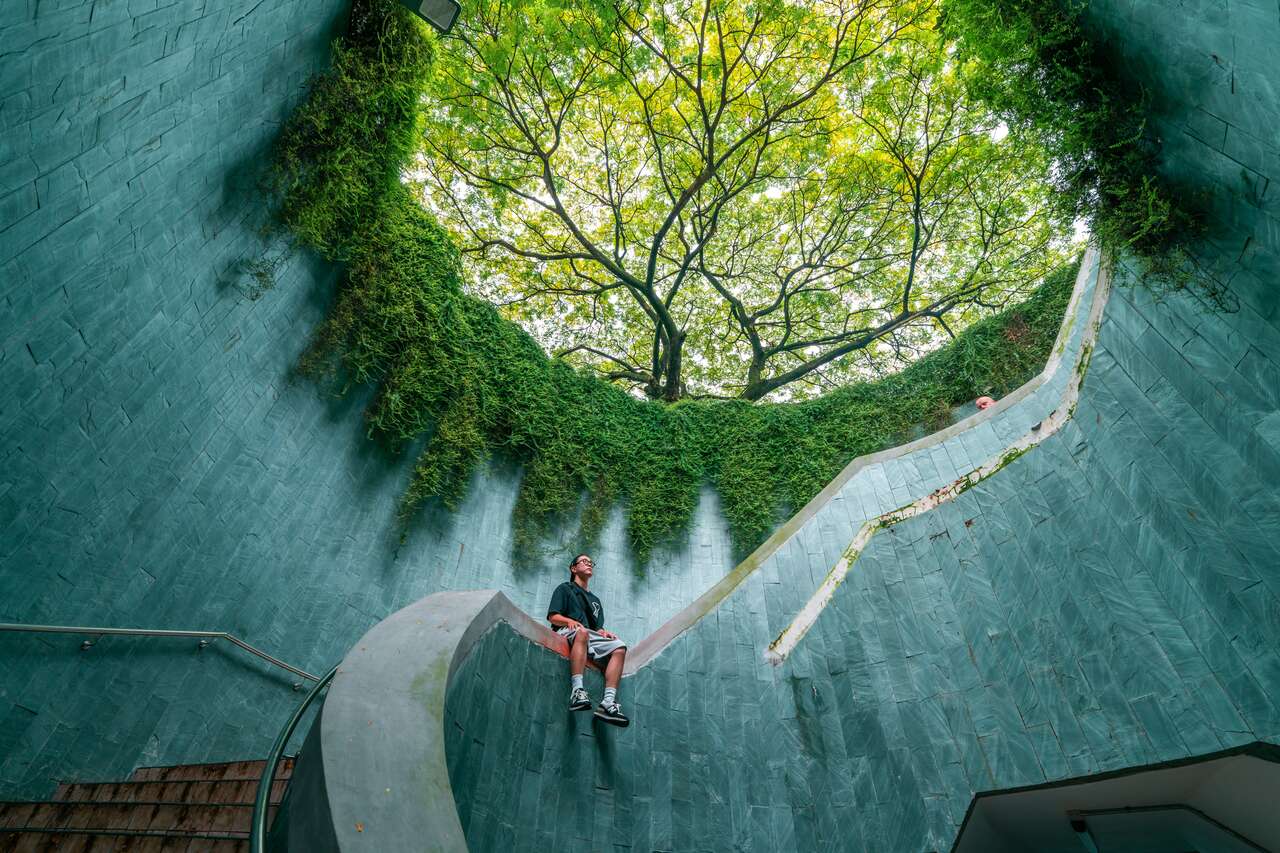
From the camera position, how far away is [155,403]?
4547 millimetres

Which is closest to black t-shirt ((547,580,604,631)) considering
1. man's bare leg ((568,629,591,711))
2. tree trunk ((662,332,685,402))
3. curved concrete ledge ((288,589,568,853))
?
man's bare leg ((568,629,591,711))

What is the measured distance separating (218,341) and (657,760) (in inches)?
182

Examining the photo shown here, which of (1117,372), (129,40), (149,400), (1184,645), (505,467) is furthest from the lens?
(505,467)

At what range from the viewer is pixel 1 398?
11.6 feet

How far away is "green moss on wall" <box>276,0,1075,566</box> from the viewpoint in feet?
17.8

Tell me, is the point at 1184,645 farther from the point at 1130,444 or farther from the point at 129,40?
the point at 129,40

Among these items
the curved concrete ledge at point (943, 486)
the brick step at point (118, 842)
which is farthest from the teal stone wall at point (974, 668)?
the brick step at point (118, 842)

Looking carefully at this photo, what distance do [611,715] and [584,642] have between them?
0.54 m

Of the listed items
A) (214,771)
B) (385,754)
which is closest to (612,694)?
(385,754)

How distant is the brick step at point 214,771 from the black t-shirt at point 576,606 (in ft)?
6.66

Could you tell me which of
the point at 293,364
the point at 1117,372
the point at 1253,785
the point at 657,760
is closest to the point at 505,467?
the point at 293,364

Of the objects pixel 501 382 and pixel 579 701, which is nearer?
pixel 579 701

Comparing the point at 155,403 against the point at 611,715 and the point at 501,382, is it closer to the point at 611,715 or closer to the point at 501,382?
the point at 611,715

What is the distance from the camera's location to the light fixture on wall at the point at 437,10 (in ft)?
14.8
